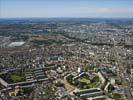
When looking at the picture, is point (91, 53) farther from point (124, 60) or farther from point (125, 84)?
point (125, 84)

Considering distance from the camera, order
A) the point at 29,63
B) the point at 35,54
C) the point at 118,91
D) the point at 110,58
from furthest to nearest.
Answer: the point at 35,54
the point at 110,58
the point at 29,63
the point at 118,91

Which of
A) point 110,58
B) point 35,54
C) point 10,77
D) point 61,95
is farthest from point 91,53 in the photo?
point 61,95

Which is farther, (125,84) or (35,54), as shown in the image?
(35,54)

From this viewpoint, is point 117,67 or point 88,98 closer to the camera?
point 88,98

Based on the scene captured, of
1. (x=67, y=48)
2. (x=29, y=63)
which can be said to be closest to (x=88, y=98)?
(x=29, y=63)

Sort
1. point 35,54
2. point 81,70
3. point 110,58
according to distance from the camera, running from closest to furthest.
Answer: point 81,70 → point 110,58 → point 35,54

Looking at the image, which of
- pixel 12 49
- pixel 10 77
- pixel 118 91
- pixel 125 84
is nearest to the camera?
pixel 118 91

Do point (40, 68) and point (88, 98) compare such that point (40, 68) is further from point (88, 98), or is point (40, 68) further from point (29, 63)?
point (88, 98)

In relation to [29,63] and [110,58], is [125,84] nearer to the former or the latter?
[110,58]

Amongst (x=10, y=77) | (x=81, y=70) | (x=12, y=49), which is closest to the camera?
(x=10, y=77)
